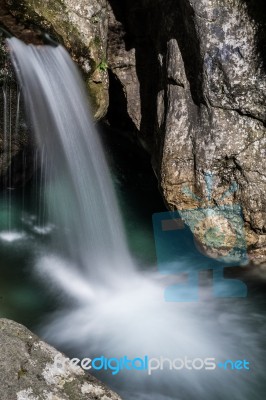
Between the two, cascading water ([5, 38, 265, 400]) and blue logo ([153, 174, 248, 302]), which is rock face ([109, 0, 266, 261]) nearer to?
blue logo ([153, 174, 248, 302])

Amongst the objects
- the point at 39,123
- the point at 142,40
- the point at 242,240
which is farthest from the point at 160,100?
the point at 242,240

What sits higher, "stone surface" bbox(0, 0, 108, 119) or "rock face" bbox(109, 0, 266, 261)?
"stone surface" bbox(0, 0, 108, 119)

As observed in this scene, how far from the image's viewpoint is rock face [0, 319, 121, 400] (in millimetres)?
2199

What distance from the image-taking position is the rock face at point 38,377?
220cm

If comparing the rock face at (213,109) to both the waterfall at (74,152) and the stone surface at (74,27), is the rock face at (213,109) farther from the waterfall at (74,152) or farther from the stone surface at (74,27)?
the waterfall at (74,152)

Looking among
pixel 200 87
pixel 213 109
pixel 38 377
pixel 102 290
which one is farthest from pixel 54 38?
pixel 38 377

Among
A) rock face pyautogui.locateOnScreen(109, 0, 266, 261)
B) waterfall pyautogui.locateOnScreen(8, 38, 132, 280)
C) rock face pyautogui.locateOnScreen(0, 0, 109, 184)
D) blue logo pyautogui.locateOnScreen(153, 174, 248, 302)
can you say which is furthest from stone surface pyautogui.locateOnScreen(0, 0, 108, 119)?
blue logo pyautogui.locateOnScreen(153, 174, 248, 302)

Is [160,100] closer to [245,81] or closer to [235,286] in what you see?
[245,81]

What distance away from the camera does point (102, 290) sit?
17.0 ft

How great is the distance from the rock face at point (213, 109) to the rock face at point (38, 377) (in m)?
3.07

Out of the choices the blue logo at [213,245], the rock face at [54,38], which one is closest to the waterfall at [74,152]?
the rock face at [54,38]

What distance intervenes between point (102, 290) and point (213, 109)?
2495mm

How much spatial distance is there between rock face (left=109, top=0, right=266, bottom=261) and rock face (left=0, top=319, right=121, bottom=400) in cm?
307

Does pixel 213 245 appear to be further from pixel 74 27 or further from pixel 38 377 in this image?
pixel 38 377
